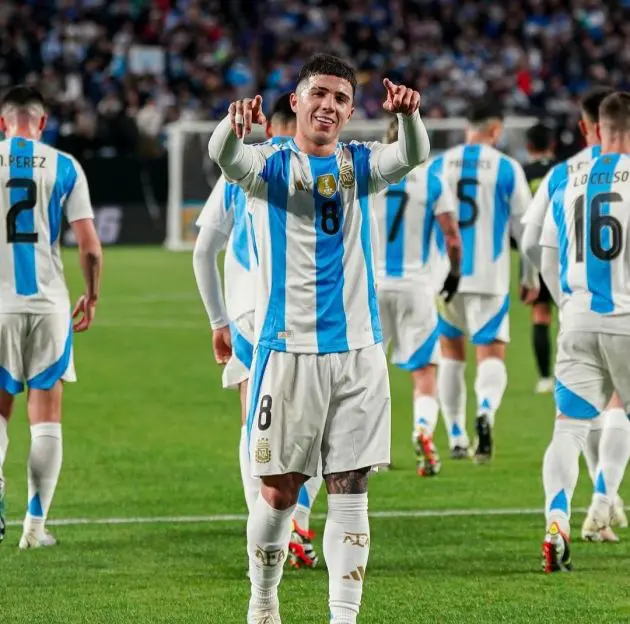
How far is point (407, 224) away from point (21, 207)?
3.09 metres

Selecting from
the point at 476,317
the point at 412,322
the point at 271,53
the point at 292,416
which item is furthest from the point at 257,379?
the point at 271,53

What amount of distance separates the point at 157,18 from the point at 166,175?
557 cm

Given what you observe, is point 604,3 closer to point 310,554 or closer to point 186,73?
point 186,73

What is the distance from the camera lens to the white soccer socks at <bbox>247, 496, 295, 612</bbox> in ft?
17.1

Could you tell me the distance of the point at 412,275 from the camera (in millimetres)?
9438

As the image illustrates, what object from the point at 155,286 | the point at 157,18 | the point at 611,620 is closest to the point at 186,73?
the point at 157,18

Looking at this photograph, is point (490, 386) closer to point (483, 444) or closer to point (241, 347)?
point (483, 444)

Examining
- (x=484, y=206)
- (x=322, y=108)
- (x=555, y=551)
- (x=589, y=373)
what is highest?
(x=322, y=108)

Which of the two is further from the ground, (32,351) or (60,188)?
(60,188)

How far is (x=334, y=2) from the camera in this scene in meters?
32.4

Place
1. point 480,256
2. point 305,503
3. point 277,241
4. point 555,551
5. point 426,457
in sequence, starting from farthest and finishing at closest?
point 480,256 → point 426,457 → point 305,503 → point 555,551 → point 277,241

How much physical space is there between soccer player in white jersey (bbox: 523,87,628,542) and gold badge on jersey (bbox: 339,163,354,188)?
5.95 feet

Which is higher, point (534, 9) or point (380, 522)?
point (534, 9)

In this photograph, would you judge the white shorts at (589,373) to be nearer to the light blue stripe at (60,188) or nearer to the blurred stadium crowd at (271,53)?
the light blue stripe at (60,188)
